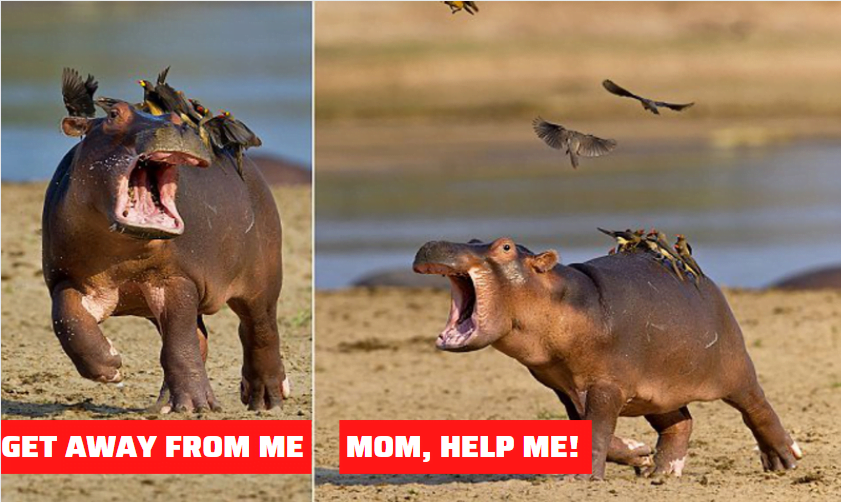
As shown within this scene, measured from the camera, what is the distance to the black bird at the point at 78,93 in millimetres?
6387

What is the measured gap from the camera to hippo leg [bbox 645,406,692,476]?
7.93 meters

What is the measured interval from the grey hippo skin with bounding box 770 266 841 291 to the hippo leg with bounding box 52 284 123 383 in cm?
953

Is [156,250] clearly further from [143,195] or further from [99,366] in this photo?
[99,366]

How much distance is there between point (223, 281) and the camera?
6801 millimetres

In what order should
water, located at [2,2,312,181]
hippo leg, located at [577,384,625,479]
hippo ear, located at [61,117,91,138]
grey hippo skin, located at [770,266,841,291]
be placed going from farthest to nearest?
grey hippo skin, located at [770,266,841,291]
hippo leg, located at [577,384,625,479]
water, located at [2,2,312,181]
hippo ear, located at [61,117,91,138]

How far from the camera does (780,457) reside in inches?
324

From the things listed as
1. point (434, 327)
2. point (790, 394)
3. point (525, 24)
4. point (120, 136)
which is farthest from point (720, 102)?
point (120, 136)

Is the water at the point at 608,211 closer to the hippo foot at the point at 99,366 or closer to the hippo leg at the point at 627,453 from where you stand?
the hippo leg at the point at 627,453

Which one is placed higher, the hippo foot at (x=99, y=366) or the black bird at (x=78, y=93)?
the black bird at (x=78, y=93)

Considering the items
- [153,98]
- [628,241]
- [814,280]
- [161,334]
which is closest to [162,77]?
[153,98]

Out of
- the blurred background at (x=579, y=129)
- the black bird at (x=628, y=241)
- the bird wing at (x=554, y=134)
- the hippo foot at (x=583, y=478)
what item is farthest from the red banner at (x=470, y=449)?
the blurred background at (x=579, y=129)

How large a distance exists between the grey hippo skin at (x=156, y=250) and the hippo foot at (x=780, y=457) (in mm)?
2525

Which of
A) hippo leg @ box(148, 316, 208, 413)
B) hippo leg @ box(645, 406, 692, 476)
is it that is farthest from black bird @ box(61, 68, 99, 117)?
hippo leg @ box(645, 406, 692, 476)

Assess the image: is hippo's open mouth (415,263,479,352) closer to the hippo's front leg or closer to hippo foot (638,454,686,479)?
the hippo's front leg
